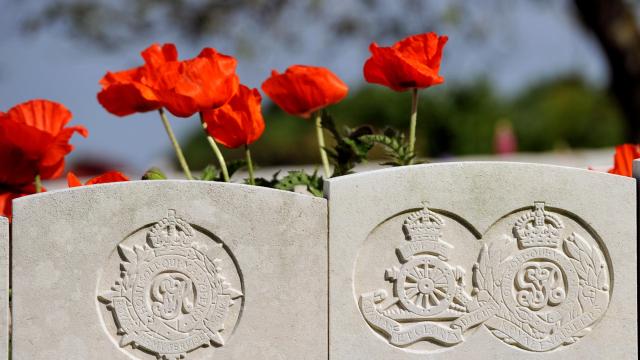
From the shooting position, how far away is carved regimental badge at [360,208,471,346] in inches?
64.4

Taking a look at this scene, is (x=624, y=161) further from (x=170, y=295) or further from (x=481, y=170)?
(x=170, y=295)

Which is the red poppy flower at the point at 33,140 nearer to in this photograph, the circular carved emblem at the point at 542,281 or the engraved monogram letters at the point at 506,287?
the engraved monogram letters at the point at 506,287

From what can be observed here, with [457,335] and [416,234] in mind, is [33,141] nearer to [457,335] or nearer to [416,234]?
[416,234]

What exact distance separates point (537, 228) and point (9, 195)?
1.25 metres

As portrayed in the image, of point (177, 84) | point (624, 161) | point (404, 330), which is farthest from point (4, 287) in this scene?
point (624, 161)

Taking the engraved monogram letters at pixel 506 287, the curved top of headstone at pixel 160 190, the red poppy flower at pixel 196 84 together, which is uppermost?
the red poppy flower at pixel 196 84

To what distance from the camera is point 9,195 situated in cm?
186

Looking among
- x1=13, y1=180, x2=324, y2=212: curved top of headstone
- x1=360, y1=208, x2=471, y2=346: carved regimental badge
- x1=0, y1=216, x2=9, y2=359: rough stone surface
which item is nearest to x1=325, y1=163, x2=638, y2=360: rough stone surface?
x1=360, y1=208, x2=471, y2=346: carved regimental badge

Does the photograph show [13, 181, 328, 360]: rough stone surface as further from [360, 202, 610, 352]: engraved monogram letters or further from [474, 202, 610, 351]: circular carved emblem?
[474, 202, 610, 351]: circular carved emblem

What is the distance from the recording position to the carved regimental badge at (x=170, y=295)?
1584mm

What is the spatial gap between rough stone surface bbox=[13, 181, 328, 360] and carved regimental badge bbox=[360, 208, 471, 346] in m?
0.13

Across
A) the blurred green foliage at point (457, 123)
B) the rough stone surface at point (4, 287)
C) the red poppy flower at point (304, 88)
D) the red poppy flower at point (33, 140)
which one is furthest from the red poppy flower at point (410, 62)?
the blurred green foliage at point (457, 123)

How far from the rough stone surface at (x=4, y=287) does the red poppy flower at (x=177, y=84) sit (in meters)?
0.41

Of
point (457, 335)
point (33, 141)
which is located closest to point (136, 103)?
point (33, 141)
